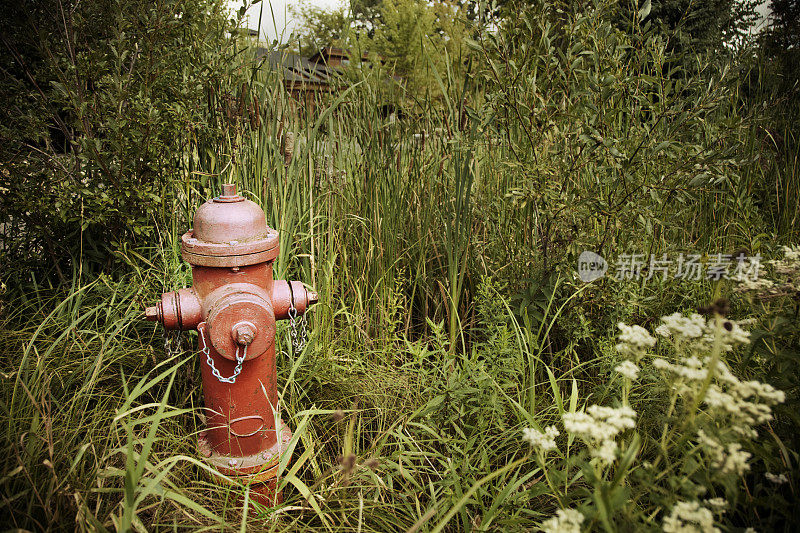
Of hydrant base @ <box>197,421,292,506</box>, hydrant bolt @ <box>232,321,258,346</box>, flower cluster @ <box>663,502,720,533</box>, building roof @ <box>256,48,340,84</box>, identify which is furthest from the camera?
building roof @ <box>256,48,340,84</box>

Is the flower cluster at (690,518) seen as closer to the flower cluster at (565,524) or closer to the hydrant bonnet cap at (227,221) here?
the flower cluster at (565,524)

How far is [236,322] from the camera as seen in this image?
1537 mm

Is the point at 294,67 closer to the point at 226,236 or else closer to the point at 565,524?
the point at 226,236

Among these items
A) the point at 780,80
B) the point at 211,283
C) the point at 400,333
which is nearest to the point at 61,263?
the point at 211,283

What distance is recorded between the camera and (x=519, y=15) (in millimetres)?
2121

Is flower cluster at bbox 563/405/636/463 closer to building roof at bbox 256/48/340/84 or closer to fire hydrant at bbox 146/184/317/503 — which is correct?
fire hydrant at bbox 146/184/317/503

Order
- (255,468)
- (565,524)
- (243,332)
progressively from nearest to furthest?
(565,524) → (243,332) → (255,468)

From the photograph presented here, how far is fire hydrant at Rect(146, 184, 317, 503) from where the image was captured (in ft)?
5.07

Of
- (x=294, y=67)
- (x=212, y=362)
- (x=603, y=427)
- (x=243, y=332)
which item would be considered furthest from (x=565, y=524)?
(x=294, y=67)

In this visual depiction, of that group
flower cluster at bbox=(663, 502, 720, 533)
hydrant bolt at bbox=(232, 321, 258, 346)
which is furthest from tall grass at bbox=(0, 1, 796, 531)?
flower cluster at bbox=(663, 502, 720, 533)

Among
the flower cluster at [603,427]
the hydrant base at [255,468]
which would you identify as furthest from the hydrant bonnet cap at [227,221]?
the flower cluster at [603,427]

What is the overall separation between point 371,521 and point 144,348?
1.15m

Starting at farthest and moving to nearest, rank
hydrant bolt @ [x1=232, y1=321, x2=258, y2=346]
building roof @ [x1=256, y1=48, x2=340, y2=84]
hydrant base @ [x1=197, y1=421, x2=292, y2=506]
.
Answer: building roof @ [x1=256, y1=48, x2=340, y2=84]
hydrant base @ [x1=197, y1=421, x2=292, y2=506]
hydrant bolt @ [x1=232, y1=321, x2=258, y2=346]

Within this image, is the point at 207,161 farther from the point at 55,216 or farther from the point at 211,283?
the point at 211,283
